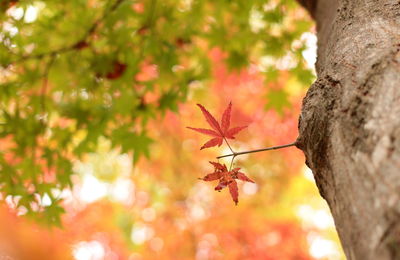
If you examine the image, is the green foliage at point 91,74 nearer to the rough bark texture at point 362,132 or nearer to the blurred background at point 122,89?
the blurred background at point 122,89

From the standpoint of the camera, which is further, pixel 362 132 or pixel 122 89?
pixel 122 89

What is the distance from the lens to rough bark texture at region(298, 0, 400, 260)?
547 mm

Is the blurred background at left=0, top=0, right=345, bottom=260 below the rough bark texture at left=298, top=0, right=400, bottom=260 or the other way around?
the other way around

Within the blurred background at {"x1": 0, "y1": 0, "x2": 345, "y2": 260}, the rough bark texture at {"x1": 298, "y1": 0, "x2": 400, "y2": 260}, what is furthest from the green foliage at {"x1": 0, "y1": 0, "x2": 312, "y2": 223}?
the rough bark texture at {"x1": 298, "y1": 0, "x2": 400, "y2": 260}

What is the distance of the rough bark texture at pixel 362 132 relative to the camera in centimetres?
55

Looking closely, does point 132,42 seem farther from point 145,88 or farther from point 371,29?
point 371,29

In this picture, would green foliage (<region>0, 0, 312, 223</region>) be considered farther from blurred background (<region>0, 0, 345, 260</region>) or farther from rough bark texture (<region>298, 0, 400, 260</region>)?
rough bark texture (<region>298, 0, 400, 260</region>)

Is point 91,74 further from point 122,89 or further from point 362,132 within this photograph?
point 362,132

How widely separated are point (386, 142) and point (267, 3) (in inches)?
69.7

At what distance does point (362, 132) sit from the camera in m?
0.64

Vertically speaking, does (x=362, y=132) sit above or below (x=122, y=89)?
below

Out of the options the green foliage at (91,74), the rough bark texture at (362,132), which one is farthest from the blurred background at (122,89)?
the rough bark texture at (362,132)

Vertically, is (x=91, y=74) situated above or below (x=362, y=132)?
above

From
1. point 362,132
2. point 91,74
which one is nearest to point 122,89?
point 91,74
